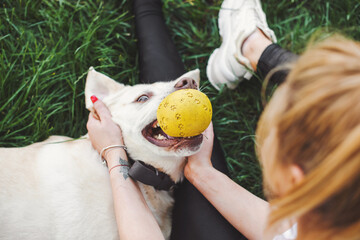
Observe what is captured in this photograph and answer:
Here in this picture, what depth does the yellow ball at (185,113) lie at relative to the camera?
1621 mm

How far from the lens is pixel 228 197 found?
6.72 ft

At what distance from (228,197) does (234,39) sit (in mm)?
1640

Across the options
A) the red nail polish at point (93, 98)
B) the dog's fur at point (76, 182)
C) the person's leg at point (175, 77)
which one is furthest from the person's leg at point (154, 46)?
the red nail polish at point (93, 98)

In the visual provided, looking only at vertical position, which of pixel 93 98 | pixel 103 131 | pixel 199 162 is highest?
pixel 93 98

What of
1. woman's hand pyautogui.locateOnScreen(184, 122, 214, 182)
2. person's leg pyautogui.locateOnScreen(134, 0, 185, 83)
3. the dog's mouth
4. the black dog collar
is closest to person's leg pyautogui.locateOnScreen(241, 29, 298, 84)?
person's leg pyautogui.locateOnScreen(134, 0, 185, 83)

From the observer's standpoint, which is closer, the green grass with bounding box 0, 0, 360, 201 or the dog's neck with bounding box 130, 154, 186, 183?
the dog's neck with bounding box 130, 154, 186, 183

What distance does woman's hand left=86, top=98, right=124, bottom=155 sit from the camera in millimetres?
2109

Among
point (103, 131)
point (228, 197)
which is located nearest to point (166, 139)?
point (103, 131)

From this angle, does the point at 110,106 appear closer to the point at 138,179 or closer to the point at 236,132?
the point at 138,179

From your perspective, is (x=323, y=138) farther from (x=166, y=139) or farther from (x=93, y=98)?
(x=93, y=98)

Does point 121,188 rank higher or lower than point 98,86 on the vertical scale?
lower

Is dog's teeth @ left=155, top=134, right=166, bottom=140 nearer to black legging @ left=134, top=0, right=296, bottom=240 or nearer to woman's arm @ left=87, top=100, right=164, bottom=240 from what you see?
woman's arm @ left=87, top=100, right=164, bottom=240

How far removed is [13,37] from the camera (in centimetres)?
288

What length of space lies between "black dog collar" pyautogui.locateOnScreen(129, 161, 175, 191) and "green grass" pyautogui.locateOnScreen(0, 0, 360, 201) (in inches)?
36.9
